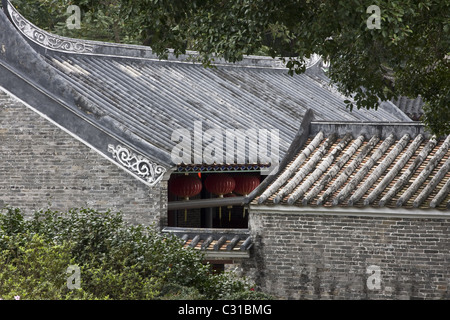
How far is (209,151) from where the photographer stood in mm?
12875

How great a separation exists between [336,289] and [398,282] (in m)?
0.78

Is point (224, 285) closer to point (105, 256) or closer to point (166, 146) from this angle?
point (105, 256)

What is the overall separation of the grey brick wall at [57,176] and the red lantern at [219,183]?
165 cm

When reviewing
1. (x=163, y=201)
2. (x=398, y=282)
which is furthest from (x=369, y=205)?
(x=163, y=201)

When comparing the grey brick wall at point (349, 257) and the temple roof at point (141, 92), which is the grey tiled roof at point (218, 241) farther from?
the temple roof at point (141, 92)

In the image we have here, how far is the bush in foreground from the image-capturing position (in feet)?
25.8

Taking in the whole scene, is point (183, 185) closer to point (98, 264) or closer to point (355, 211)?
point (355, 211)

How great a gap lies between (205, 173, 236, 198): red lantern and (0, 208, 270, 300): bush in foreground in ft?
12.4

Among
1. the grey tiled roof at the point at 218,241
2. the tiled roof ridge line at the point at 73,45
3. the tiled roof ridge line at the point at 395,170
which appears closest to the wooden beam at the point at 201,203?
the grey tiled roof at the point at 218,241

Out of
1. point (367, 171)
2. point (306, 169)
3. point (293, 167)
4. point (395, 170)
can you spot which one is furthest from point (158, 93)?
point (395, 170)

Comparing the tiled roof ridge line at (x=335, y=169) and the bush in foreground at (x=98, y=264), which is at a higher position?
the tiled roof ridge line at (x=335, y=169)

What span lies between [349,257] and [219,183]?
122 inches

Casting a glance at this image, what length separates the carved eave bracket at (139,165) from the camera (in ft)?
38.3

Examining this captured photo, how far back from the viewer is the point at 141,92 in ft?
47.4
